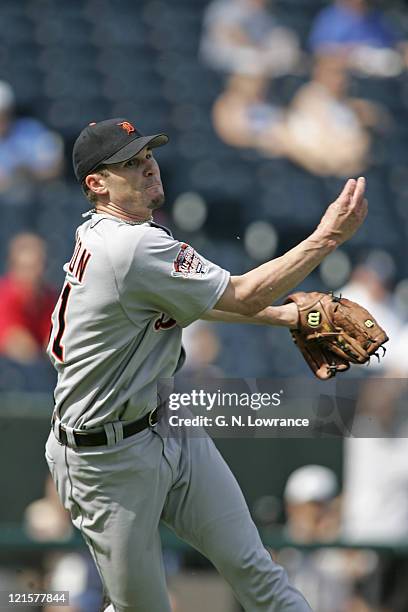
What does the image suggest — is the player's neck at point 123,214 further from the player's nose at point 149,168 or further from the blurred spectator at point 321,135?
the blurred spectator at point 321,135

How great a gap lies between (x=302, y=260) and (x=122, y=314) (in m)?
0.55

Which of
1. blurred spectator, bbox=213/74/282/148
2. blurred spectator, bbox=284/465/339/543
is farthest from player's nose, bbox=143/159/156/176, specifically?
blurred spectator, bbox=213/74/282/148

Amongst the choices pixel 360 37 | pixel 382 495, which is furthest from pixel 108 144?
pixel 360 37

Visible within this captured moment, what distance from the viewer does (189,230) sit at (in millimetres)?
7934

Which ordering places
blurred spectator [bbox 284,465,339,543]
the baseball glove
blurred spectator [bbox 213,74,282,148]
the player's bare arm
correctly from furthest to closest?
blurred spectator [bbox 213,74,282,148] → blurred spectator [bbox 284,465,339,543] → the baseball glove → the player's bare arm

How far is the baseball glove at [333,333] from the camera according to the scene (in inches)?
142

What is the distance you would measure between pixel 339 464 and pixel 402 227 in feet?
11.0

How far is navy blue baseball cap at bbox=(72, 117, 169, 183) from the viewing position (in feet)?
11.5

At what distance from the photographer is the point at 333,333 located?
11.9 ft

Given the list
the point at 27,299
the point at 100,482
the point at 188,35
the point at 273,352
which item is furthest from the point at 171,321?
the point at 188,35

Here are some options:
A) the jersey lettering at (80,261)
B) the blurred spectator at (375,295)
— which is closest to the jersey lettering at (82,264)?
the jersey lettering at (80,261)

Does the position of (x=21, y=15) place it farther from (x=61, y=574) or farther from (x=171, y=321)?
(x=171, y=321)

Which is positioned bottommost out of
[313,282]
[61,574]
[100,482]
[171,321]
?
[61,574]

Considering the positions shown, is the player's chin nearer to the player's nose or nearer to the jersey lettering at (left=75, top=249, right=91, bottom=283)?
the player's nose
